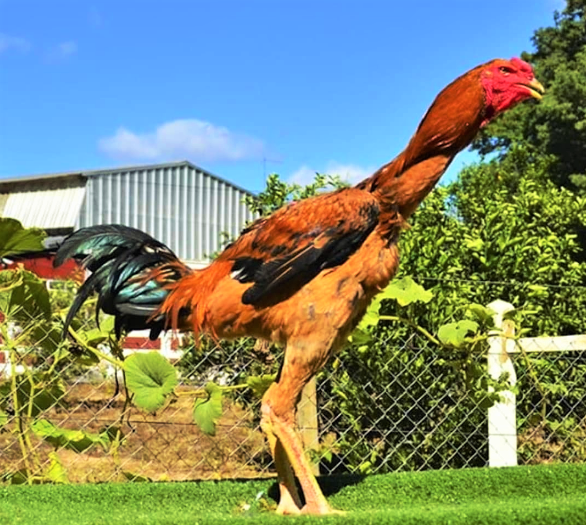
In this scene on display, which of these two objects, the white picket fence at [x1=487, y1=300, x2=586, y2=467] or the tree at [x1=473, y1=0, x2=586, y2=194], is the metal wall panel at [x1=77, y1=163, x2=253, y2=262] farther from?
the white picket fence at [x1=487, y1=300, x2=586, y2=467]

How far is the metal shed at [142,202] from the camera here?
60.4 ft

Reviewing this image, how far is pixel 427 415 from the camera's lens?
397cm

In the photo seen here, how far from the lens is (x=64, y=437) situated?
10.4ft

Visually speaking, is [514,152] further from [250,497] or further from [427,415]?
[250,497]

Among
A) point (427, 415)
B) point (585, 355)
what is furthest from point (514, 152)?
A: point (427, 415)

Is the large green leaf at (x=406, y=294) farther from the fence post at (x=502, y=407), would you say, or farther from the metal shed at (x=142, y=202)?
the metal shed at (x=142, y=202)

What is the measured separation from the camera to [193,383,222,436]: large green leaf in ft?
10.2

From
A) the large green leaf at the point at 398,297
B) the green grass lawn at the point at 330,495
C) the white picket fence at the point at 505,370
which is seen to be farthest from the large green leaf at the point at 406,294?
the green grass lawn at the point at 330,495

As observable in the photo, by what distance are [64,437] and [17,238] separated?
2.67 feet

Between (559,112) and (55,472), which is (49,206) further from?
(55,472)

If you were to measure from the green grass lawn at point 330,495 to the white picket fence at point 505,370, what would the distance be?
80 cm

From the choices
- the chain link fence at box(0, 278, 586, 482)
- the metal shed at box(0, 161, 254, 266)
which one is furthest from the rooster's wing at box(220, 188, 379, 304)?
the metal shed at box(0, 161, 254, 266)

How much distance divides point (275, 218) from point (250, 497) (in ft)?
3.23

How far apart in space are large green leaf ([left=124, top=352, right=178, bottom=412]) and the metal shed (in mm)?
15018
